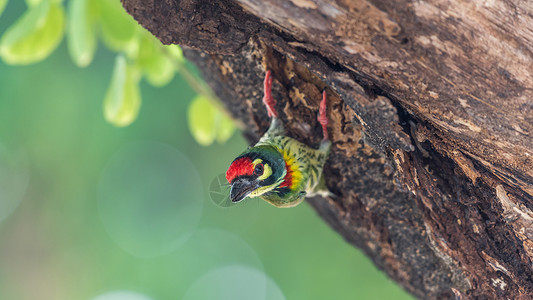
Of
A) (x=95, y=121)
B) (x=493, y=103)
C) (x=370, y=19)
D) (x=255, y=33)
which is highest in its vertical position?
(x=370, y=19)

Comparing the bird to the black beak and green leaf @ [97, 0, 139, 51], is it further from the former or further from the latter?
green leaf @ [97, 0, 139, 51]

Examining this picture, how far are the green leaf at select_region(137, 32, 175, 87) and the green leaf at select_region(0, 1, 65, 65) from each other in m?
0.41

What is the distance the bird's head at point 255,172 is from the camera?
201 cm

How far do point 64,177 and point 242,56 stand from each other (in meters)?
5.36

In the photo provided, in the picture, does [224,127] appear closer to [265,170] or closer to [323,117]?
[265,170]

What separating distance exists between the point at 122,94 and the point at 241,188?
0.85m

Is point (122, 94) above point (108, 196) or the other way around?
above

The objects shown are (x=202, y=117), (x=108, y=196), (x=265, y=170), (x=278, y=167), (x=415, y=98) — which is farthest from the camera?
(x=108, y=196)

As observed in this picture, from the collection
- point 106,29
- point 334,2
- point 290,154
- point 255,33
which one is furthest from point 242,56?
point 106,29

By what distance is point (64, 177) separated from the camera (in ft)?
21.7

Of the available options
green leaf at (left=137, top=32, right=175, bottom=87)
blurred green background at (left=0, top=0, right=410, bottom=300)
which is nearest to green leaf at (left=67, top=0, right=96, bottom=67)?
green leaf at (left=137, top=32, right=175, bottom=87)

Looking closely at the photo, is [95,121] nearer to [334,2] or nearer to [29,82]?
[29,82]

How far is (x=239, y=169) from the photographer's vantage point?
Answer: 2016 mm

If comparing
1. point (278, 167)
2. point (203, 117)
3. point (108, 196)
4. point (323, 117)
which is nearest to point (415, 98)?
point (323, 117)
